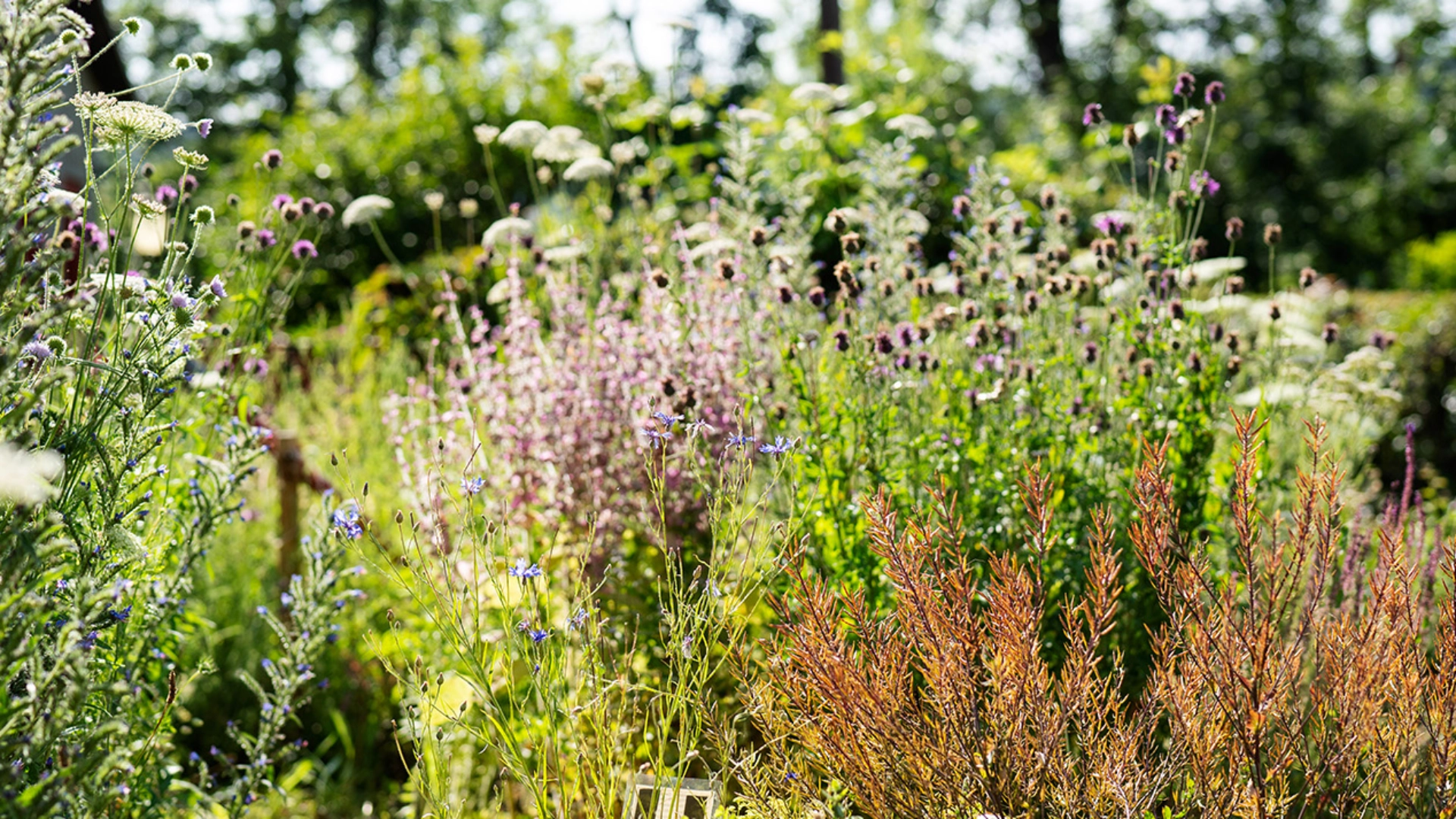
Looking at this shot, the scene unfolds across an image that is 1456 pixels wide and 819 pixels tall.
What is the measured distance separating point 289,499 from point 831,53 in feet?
29.8

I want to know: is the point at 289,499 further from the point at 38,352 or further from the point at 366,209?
the point at 38,352

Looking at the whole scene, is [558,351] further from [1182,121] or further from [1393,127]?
[1393,127]

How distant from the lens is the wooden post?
4.12 m

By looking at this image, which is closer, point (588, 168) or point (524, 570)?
point (524, 570)

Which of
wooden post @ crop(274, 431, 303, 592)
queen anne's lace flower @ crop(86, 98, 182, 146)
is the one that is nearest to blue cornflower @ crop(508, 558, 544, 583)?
queen anne's lace flower @ crop(86, 98, 182, 146)

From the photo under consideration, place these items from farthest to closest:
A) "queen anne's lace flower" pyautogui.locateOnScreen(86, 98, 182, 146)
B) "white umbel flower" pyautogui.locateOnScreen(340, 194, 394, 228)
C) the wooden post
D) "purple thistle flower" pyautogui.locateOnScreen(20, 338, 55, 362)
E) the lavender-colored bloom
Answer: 1. the wooden post
2. "white umbel flower" pyautogui.locateOnScreen(340, 194, 394, 228)
3. the lavender-colored bloom
4. "queen anne's lace flower" pyautogui.locateOnScreen(86, 98, 182, 146)
5. "purple thistle flower" pyautogui.locateOnScreen(20, 338, 55, 362)

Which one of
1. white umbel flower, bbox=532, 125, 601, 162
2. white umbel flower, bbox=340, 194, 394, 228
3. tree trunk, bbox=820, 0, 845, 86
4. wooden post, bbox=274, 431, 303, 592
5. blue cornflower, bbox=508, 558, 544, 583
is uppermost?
tree trunk, bbox=820, 0, 845, 86

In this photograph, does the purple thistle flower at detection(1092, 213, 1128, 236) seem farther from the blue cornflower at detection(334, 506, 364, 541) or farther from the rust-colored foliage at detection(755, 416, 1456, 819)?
the blue cornflower at detection(334, 506, 364, 541)

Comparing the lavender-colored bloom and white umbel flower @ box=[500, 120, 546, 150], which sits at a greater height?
white umbel flower @ box=[500, 120, 546, 150]

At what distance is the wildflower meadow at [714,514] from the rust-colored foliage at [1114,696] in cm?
1

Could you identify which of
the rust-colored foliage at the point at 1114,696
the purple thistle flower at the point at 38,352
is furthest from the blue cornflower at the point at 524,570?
the purple thistle flower at the point at 38,352

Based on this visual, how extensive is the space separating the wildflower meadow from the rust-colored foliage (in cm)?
1

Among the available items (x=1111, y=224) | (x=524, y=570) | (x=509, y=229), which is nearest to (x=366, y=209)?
(x=509, y=229)

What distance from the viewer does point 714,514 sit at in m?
1.84
